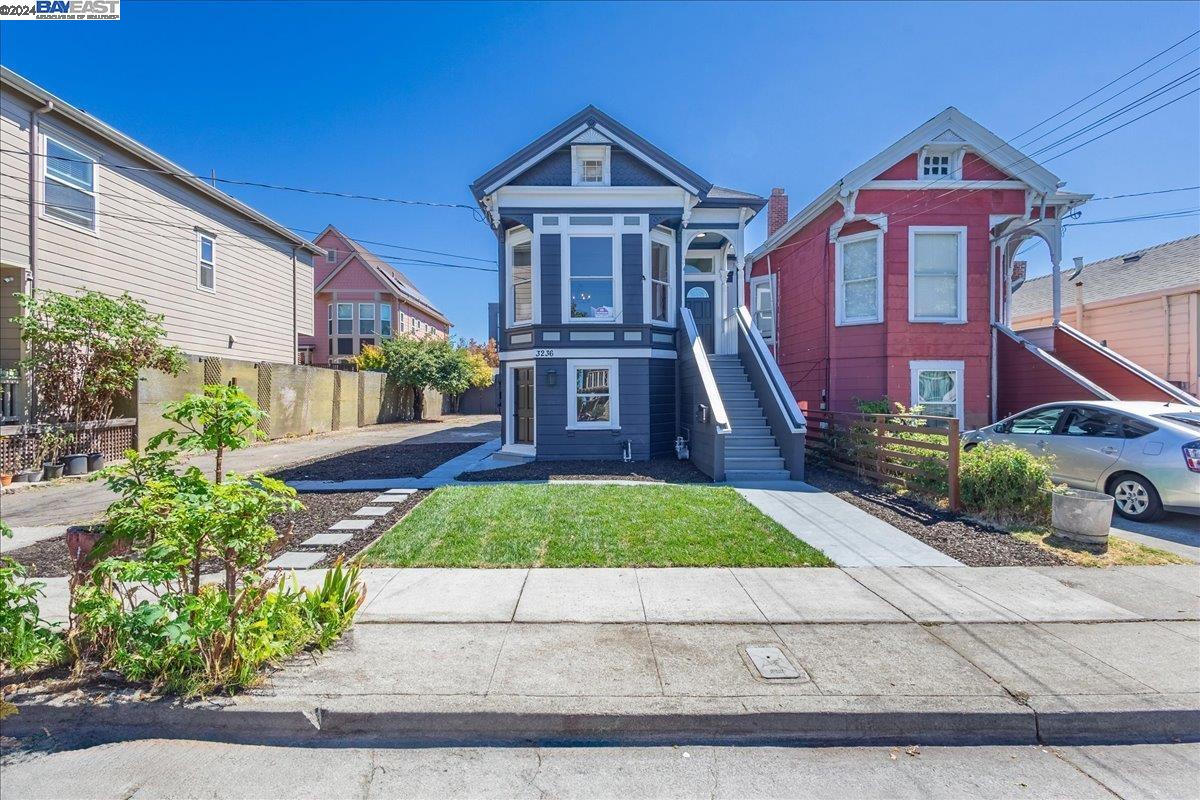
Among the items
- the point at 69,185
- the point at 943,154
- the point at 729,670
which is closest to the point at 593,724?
the point at 729,670

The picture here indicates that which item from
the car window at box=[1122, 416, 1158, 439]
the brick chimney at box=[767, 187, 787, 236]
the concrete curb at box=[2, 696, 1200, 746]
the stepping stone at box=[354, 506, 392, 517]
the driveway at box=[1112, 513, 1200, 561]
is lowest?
the concrete curb at box=[2, 696, 1200, 746]

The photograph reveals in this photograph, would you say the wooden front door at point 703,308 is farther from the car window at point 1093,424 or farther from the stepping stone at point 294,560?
the stepping stone at point 294,560

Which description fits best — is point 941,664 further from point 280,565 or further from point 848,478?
point 848,478

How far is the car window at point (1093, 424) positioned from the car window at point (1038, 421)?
0.74 ft

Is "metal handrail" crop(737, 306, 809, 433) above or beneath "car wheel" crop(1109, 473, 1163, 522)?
above

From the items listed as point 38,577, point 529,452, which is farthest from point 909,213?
point 38,577

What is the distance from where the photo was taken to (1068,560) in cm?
557

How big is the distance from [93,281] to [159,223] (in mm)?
2404

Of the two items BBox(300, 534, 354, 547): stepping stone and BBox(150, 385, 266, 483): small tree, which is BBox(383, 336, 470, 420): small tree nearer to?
BBox(300, 534, 354, 547): stepping stone

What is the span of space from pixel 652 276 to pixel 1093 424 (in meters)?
8.08

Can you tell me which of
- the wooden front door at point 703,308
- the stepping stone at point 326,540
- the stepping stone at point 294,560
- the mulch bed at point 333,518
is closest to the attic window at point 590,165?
the wooden front door at point 703,308

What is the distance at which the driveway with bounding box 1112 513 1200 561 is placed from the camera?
19.9 feet

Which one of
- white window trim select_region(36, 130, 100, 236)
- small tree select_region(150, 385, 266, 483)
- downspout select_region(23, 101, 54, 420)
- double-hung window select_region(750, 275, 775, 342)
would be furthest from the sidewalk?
double-hung window select_region(750, 275, 775, 342)

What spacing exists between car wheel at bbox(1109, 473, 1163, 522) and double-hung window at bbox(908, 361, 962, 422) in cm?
447
